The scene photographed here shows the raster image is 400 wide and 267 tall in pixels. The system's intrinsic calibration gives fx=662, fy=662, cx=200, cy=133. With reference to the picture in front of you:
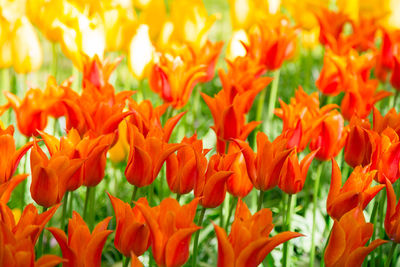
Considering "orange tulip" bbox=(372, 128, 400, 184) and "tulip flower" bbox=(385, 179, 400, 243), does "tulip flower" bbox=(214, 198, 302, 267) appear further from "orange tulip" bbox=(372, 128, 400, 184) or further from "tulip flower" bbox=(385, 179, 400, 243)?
"orange tulip" bbox=(372, 128, 400, 184)

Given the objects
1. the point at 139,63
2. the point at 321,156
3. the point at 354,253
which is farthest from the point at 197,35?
the point at 354,253

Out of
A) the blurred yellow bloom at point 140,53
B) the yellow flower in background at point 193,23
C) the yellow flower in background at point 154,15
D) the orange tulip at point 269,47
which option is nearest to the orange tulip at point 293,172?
the orange tulip at point 269,47

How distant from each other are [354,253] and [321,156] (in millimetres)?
781

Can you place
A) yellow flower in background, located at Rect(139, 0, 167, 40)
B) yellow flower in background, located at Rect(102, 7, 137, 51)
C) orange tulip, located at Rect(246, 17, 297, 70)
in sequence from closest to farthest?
orange tulip, located at Rect(246, 17, 297, 70), yellow flower in background, located at Rect(102, 7, 137, 51), yellow flower in background, located at Rect(139, 0, 167, 40)

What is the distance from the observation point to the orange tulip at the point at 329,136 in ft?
7.64

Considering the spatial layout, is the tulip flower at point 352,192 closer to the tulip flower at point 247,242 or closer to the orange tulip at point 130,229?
the tulip flower at point 247,242

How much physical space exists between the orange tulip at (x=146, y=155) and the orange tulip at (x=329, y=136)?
0.64 metres

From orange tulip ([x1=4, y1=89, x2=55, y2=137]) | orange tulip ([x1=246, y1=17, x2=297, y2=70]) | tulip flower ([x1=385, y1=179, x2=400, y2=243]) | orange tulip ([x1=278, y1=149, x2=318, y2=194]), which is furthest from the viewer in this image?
orange tulip ([x1=246, y1=17, x2=297, y2=70])

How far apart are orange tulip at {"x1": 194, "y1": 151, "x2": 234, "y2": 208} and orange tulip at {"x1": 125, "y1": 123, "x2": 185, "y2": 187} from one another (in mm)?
92

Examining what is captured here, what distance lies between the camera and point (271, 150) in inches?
78.5

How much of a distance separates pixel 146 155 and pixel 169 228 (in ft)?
1.17

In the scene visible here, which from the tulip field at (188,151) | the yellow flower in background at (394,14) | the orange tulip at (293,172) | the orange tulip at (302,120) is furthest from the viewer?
the yellow flower in background at (394,14)

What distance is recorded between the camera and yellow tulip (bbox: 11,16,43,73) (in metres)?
3.25

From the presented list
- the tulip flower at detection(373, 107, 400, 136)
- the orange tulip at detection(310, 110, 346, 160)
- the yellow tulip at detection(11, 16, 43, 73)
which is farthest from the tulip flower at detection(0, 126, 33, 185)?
the yellow tulip at detection(11, 16, 43, 73)
